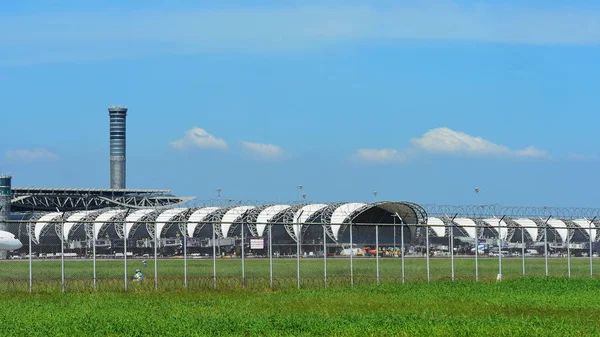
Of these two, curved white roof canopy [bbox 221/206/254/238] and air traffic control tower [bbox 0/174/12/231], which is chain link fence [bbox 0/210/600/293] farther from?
air traffic control tower [bbox 0/174/12/231]

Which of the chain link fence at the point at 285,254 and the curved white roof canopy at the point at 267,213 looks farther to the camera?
the curved white roof canopy at the point at 267,213

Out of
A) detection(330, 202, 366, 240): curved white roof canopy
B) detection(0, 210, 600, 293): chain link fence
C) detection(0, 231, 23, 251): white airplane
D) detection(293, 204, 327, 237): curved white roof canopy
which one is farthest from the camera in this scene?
detection(293, 204, 327, 237): curved white roof canopy

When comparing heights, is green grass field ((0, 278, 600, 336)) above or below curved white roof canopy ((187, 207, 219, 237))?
below

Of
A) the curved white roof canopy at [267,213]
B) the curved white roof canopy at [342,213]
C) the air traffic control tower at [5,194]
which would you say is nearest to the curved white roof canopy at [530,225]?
the curved white roof canopy at [342,213]

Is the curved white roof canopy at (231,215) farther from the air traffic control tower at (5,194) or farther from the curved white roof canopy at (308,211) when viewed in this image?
the air traffic control tower at (5,194)

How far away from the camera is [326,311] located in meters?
32.4

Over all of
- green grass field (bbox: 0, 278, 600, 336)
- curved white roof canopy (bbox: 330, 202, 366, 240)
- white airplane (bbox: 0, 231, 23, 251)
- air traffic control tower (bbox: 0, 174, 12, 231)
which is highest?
air traffic control tower (bbox: 0, 174, 12, 231)

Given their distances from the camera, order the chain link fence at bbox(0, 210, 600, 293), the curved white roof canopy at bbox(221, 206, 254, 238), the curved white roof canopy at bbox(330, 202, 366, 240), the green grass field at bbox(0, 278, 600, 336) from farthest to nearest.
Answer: the curved white roof canopy at bbox(221, 206, 254, 238) < the curved white roof canopy at bbox(330, 202, 366, 240) < the chain link fence at bbox(0, 210, 600, 293) < the green grass field at bbox(0, 278, 600, 336)

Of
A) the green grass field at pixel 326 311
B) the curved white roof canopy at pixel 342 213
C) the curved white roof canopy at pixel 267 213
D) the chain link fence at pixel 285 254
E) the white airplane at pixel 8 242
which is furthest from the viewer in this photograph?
the curved white roof canopy at pixel 267 213

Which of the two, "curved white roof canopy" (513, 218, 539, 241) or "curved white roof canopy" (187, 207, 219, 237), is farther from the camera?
"curved white roof canopy" (513, 218, 539, 241)

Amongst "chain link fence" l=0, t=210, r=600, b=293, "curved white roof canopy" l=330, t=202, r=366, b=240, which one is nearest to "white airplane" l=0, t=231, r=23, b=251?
"chain link fence" l=0, t=210, r=600, b=293

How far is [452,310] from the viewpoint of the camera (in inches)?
1304

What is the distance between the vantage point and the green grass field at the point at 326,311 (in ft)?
85.6

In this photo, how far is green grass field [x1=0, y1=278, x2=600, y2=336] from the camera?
26.1 m
